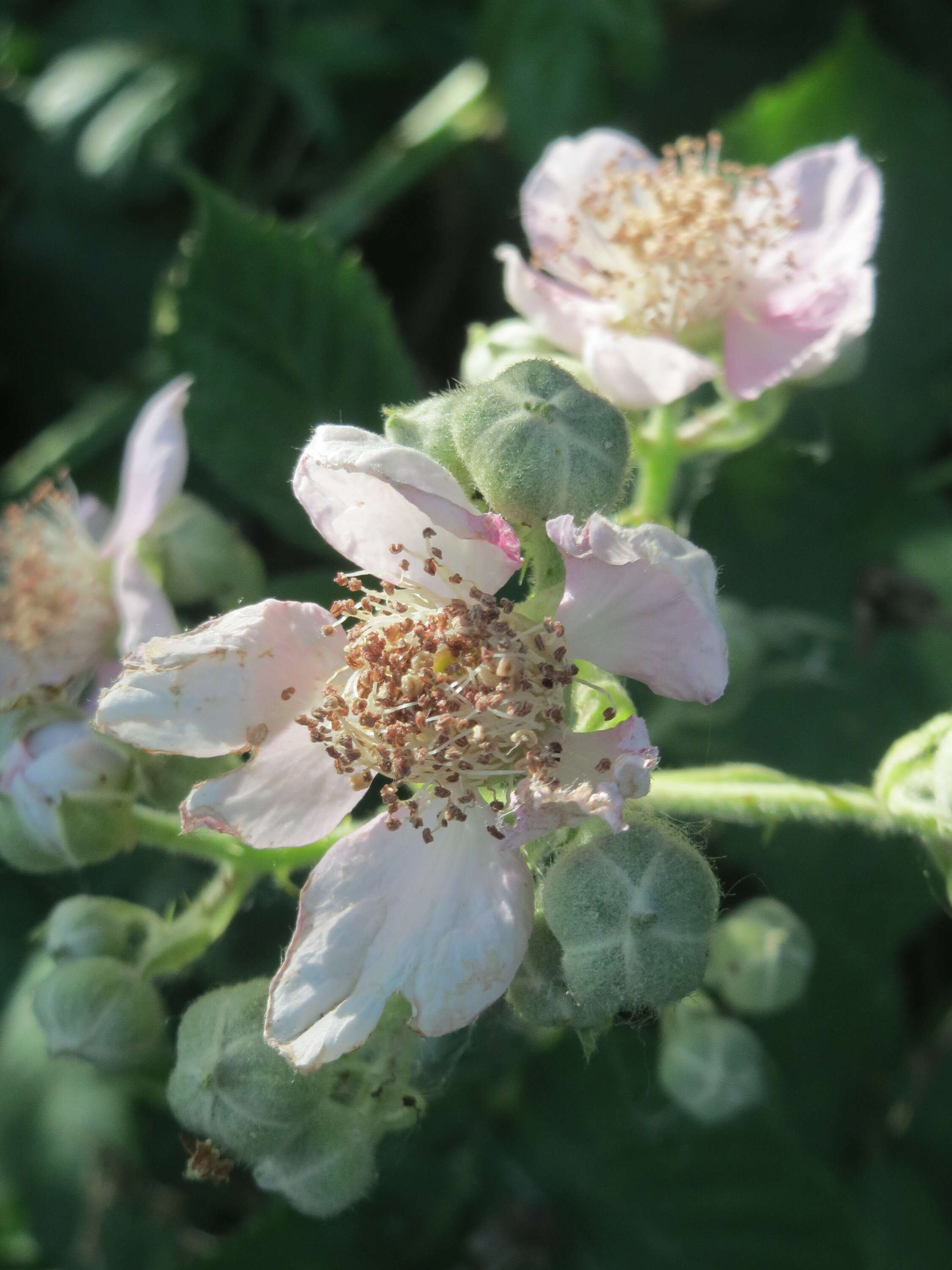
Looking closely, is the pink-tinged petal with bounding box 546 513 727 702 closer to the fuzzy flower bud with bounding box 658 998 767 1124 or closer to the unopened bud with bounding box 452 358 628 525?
the unopened bud with bounding box 452 358 628 525

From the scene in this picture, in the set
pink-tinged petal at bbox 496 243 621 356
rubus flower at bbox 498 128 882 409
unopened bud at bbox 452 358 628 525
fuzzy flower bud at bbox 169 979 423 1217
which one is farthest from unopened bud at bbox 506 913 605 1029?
pink-tinged petal at bbox 496 243 621 356

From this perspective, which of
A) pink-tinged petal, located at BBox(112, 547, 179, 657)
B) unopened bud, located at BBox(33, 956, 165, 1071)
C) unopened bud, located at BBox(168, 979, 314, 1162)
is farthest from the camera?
pink-tinged petal, located at BBox(112, 547, 179, 657)

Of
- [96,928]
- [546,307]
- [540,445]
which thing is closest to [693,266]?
[546,307]

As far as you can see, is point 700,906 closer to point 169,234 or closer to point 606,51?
point 606,51

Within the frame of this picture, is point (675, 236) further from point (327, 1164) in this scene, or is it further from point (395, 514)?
point (327, 1164)

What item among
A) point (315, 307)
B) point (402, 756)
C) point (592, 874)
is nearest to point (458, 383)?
point (402, 756)

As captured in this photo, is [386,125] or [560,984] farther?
[386,125]

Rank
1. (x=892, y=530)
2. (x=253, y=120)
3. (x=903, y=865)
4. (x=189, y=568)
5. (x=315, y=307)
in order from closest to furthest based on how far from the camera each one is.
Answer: (x=189, y=568) → (x=315, y=307) → (x=903, y=865) → (x=892, y=530) → (x=253, y=120)
